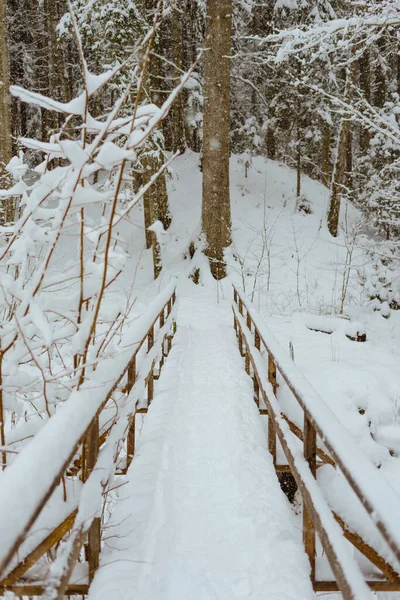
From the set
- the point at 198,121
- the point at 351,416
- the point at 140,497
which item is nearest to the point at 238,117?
the point at 198,121

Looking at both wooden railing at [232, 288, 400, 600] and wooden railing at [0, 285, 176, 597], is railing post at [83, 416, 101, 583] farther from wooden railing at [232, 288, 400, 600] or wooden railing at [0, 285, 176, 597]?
wooden railing at [232, 288, 400, 600]

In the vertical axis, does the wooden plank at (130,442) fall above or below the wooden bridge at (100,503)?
below

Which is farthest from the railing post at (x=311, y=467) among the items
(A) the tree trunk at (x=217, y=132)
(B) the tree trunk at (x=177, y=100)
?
(B) the tree trunk at (x=177, y=100)

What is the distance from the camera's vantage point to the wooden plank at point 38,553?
148 cm

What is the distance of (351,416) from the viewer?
5.85 metres

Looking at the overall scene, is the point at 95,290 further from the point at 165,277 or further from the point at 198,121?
the point at 198,121

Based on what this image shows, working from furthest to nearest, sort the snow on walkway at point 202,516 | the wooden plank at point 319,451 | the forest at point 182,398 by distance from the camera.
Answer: the wooden plank at point 319,451
the snow on walkway at point 202,516
the forest at point 182,398

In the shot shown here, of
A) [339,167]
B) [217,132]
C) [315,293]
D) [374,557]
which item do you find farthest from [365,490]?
[339,167]

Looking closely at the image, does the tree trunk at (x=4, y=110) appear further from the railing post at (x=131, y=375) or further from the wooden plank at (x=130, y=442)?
the wooden plank at (x=130, y=442)

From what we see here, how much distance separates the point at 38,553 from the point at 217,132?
1237cm

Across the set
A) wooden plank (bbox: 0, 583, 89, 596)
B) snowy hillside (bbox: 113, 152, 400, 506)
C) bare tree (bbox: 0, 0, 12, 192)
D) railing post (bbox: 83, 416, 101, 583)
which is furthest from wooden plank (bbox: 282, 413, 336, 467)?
bare tree (bbox: 0, 0, 12, 192)

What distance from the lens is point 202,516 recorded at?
3.12 m

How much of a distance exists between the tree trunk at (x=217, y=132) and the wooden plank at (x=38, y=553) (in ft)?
37.0

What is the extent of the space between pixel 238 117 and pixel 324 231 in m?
12.5
